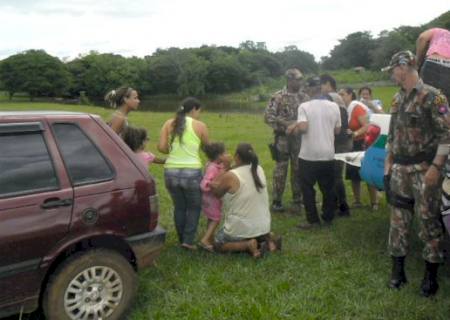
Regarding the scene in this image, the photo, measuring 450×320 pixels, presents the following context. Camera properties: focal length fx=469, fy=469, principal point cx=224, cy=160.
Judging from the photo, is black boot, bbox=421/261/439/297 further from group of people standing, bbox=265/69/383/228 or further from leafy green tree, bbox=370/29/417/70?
leafy green tree, bbox=370/29/417/70

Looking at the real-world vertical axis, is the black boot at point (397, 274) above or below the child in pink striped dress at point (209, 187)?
below

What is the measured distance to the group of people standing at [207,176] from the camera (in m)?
4.75

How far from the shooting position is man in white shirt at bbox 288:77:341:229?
551 cm

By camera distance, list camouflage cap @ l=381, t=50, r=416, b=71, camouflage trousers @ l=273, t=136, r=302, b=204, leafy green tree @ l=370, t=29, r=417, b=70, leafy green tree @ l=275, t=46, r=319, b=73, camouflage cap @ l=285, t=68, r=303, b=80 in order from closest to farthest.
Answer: camouflage cap @ l=381, t=50, r=416, b=71 < camouflage cap @ l=285, t=68, r=303, b=80 < camouflage trousers @ l=273, t=136, r=302, b=204 < leafy green tree @ l=370, t=29, r=417, b=70 < leafy green tree @ l=275, t=46, r=319, b=73

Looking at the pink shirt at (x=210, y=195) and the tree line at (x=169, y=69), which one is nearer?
the pink shirt at (x=210, y=195)

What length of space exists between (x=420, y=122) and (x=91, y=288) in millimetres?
2845

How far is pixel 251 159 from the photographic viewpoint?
15.7 feet

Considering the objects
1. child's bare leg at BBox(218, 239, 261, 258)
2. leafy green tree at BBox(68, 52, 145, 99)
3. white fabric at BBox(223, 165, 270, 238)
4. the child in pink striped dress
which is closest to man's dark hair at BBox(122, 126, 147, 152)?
the child in pink striped dress

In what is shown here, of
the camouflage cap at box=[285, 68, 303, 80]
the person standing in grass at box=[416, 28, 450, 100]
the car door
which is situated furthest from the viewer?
the camouflage cap at box=[285, 68, 303, 80]

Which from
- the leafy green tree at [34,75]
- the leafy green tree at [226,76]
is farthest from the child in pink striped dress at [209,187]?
the leafy green tree at [226,76]

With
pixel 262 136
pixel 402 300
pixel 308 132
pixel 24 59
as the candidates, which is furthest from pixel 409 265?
pixel 24 59

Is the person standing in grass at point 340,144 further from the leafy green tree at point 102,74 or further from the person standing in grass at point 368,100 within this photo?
the leafy green tree at point 102,74

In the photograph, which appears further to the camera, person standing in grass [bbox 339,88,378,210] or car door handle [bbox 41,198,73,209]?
person standing in grass [bbox 339,88,378,210]

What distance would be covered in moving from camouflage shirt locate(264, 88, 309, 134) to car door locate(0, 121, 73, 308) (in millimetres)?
3813
